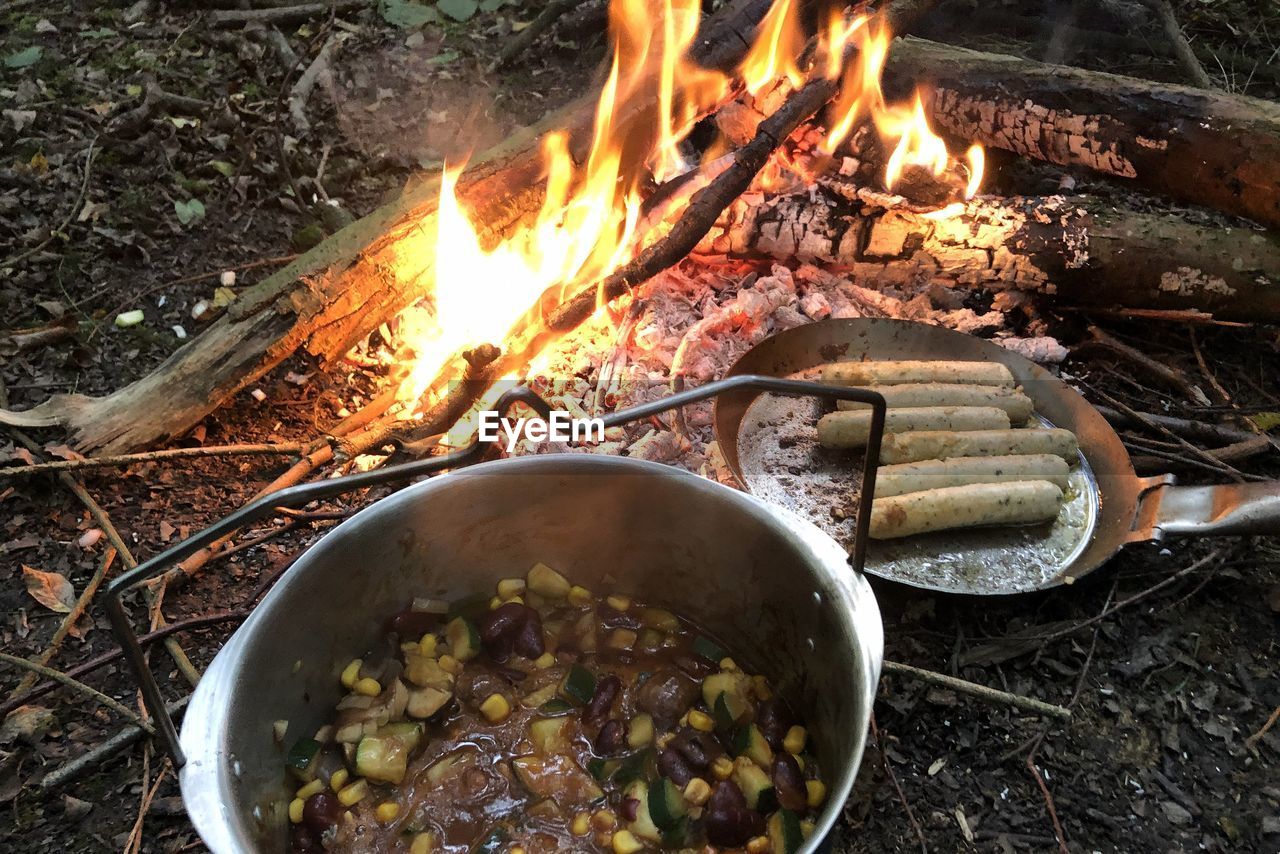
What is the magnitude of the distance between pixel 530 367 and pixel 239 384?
1241mm

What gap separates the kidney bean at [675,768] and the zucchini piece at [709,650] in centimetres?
33

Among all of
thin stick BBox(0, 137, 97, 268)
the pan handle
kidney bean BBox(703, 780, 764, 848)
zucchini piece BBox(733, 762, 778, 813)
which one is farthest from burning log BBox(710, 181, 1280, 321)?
thin stick BBox(0, 137, 97, 268)

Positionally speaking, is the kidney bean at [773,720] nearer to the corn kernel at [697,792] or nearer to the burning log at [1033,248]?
the corn kernel at [697,792]

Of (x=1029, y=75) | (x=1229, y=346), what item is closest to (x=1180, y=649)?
(x=1229, y=346)

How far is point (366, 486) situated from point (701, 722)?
1.04 metres

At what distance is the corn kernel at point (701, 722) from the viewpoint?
206cm

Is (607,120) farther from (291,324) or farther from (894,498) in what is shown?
(894,498)

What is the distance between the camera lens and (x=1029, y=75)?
184 inches

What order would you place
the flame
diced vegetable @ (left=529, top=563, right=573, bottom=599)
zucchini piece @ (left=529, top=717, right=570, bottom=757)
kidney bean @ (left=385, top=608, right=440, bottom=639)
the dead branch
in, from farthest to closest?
the dead branch
the flame
diced vegetable @ (left=529, top=563, right=573, bottom=599)
kidney bean @ (left=385, top=608, right=440, bottom=639)
zucchini piece @ (left=529, top=717, right=570, bottom=757)

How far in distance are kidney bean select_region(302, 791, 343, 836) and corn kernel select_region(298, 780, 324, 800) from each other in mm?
31

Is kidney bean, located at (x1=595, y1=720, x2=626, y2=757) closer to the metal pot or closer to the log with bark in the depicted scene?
the metal pot

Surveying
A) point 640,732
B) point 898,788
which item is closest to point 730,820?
point 640,732

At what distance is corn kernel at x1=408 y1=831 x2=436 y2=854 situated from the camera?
5.94ft

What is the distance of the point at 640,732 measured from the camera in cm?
202
